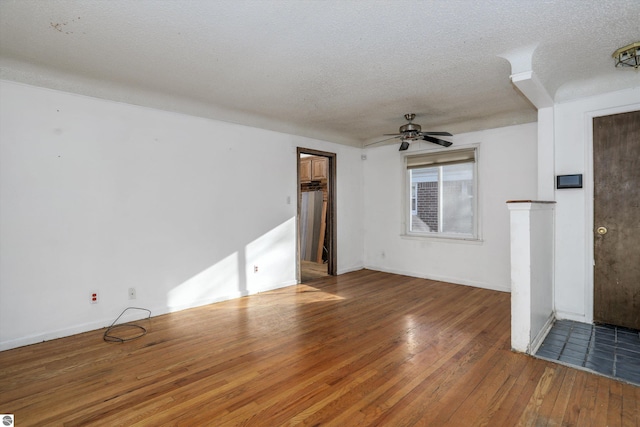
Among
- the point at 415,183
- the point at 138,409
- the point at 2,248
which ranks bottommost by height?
the point at 138,409

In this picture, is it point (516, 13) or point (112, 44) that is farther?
point (112, 44)

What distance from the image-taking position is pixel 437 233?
5.34 meters

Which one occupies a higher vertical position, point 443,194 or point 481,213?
point 443,194

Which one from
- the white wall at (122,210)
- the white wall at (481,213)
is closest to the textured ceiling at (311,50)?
the white wall at (122,210)

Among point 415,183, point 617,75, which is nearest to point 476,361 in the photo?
point 617,75

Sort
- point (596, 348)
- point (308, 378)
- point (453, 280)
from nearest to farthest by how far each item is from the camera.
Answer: point (308, 378), point (596, 348), point (453, 280)

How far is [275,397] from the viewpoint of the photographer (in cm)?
208

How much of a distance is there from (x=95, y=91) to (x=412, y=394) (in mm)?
3967

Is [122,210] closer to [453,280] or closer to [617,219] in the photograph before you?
[453,280]

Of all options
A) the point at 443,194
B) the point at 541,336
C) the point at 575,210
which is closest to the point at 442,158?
the point at 443,194

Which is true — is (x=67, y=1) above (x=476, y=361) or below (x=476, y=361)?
above

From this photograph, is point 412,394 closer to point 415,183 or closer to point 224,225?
point 224,225

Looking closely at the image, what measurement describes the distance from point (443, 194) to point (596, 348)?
2923mm

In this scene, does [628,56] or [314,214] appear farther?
[314,214]
